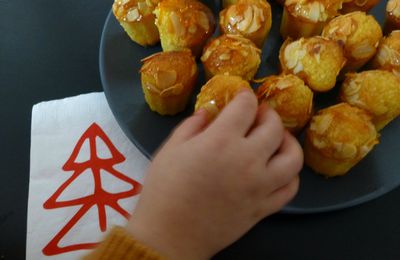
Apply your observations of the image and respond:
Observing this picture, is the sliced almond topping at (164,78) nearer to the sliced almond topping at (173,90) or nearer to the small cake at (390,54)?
the sliced almond topping at (173,90)

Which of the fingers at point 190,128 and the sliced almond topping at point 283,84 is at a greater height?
the fingers at point 190,128

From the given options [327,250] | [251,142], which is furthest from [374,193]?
[251,142]

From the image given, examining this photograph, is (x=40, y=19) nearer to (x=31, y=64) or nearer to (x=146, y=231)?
(x=31, y=64)

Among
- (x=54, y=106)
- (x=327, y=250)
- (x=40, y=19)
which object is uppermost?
(x=40, y=19)

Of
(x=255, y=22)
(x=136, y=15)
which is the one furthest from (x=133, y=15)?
(x=255, y=22)

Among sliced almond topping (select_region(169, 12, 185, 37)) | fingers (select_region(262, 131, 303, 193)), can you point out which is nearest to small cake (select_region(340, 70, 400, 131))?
fingers (select_region(262, 131, 303, 193))

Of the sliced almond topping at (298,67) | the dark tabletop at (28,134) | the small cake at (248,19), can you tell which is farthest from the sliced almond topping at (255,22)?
the dark tabletop at (28,134)

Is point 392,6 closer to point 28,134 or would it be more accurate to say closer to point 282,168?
point 282,168
